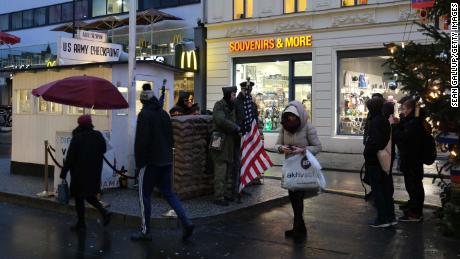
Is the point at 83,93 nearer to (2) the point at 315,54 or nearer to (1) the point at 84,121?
(1) the point at 84,121

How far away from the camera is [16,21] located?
3641 centimetres

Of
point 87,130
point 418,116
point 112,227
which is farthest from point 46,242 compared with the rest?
point 418,116

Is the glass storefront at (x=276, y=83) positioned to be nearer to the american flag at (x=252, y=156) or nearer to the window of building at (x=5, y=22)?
the american flag at (x=252, y=156)

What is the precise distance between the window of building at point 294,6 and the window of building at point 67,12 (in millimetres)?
16003

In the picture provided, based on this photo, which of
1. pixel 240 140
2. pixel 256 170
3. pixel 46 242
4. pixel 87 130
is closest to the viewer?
pixel 46 242

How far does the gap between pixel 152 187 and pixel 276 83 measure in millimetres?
15441

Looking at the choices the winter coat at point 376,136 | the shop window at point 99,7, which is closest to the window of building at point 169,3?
the shop window at point 99,7

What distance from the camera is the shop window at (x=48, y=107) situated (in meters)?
11.1

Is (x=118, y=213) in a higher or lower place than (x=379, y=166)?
lower

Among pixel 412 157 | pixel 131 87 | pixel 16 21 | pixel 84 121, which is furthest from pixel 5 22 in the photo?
pixel 412 157

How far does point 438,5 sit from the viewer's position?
652 centimetres

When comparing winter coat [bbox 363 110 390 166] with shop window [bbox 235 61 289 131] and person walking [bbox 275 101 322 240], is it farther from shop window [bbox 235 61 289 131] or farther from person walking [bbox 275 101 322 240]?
shop window [bbox 235 61 289 131]

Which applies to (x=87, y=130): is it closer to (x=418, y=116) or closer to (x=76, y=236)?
(x=76, y=236)

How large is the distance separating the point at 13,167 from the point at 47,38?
2319cm
